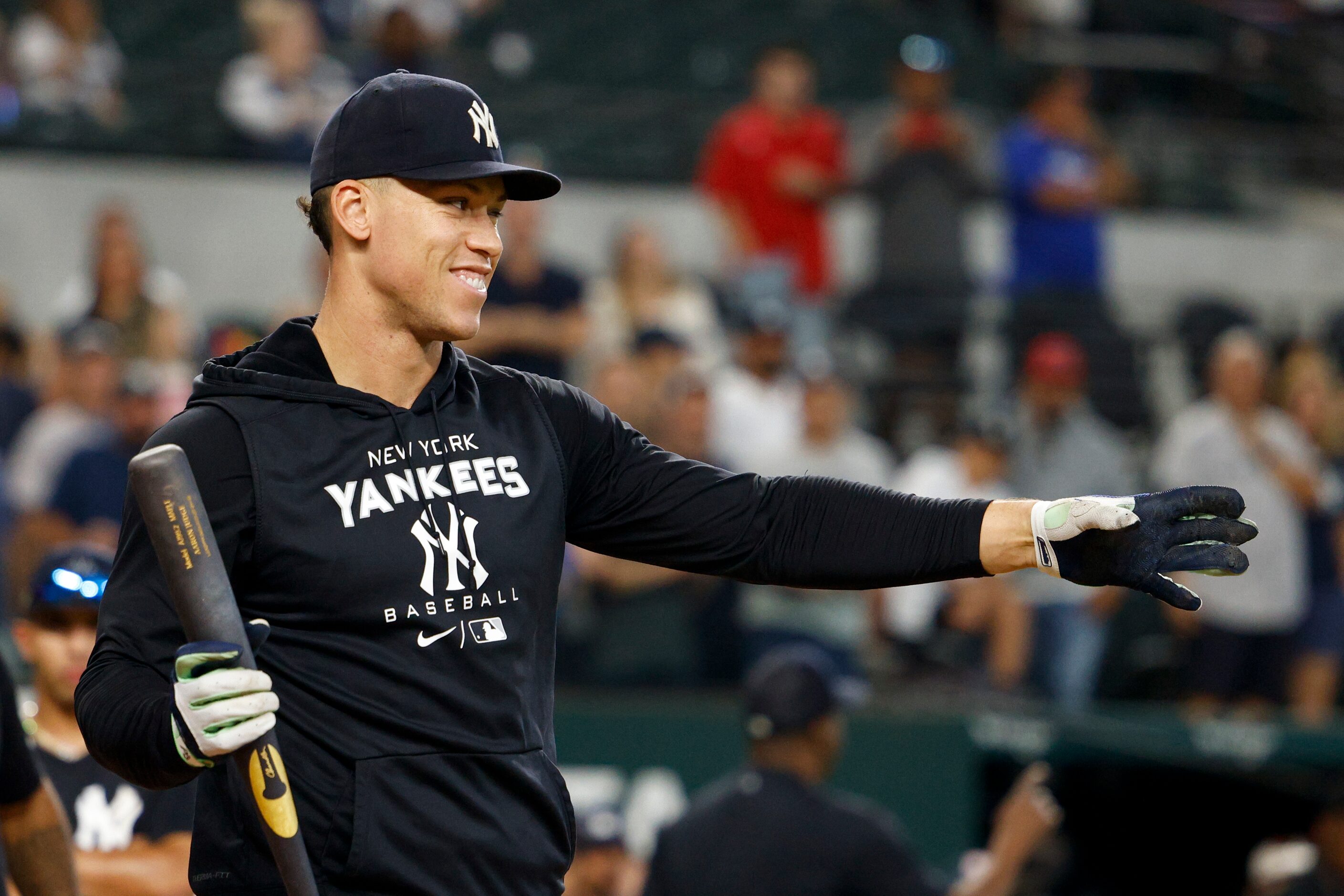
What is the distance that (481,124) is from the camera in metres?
3.12

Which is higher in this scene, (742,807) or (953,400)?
(953,400)

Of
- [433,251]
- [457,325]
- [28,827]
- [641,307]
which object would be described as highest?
[641,307]

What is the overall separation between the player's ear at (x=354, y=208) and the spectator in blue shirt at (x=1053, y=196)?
27.8 ft

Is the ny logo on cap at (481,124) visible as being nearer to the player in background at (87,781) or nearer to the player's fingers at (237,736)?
the player's fingers at (237,736)

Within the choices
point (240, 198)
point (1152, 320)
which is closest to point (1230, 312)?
point (1152, 320)

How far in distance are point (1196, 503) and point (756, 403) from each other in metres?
6.89

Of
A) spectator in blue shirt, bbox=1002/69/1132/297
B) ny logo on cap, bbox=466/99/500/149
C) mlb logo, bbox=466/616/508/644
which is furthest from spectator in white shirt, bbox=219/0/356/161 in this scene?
mlb logo, bbox=466/616/508/644

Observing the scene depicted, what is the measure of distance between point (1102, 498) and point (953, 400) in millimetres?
7880

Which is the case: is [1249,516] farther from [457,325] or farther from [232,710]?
[232,710]

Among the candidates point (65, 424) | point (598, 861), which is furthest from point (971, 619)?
point (65, 424)

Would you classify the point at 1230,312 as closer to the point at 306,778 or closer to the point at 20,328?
the point at 20,328

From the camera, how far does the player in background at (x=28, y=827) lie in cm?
385

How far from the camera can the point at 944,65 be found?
14500 millimetres

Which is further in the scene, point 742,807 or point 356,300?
point 742,807
